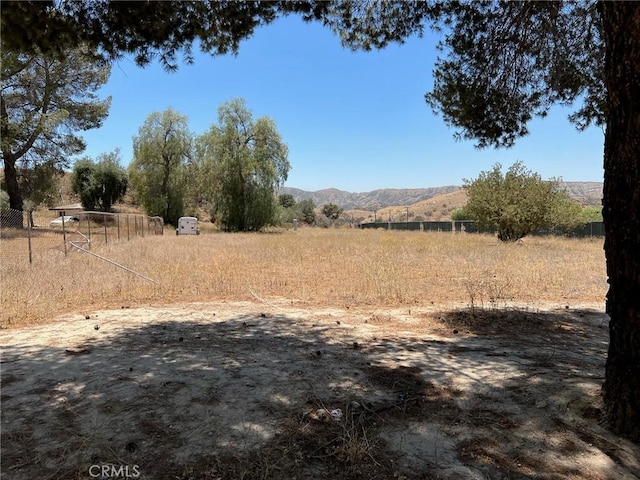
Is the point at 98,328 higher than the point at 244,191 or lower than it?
lower

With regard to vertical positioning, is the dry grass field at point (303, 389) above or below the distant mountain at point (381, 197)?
below

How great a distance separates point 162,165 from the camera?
1656 inches

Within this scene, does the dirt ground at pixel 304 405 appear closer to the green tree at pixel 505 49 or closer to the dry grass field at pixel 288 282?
the green tree at pixel 505 49

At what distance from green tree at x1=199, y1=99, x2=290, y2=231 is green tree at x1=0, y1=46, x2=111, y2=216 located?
10.4 metres

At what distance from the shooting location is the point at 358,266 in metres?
12.4

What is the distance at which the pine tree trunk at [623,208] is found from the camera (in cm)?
238

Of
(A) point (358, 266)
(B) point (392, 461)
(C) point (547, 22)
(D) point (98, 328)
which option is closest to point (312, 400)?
(B) point (392, 461)

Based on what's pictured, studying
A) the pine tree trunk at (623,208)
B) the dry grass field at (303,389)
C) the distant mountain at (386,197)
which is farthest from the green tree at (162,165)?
the distant mountain at (386,197)

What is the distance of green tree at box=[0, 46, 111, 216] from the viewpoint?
81.9ft

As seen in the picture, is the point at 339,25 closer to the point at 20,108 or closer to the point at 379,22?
the point at 379,22

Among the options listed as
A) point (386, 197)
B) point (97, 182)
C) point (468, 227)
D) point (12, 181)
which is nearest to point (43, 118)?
point (12, 181)

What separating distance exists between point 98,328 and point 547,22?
729cm

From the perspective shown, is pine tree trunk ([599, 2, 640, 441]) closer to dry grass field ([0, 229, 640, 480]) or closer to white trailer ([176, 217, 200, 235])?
dry grass field ([0, 229, 640, 480])

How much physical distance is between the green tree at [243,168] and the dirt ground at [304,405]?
33.5 metres
